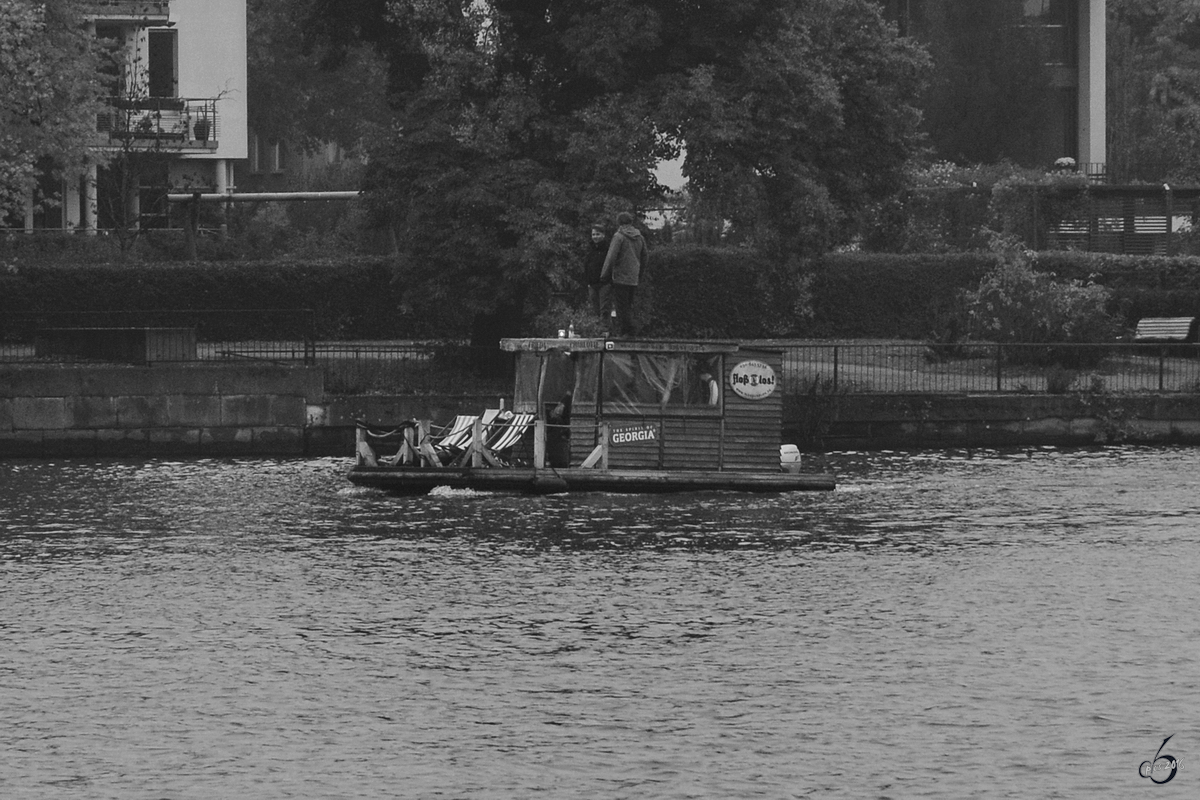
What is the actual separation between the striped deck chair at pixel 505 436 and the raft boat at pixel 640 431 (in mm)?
29

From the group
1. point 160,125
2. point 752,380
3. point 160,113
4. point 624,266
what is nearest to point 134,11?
point 160,113

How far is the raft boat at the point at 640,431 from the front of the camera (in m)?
29.0

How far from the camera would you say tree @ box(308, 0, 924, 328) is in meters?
36.5

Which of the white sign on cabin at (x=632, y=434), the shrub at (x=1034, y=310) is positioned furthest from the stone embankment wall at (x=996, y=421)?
the white sign on cabin at (x=632, y=434)

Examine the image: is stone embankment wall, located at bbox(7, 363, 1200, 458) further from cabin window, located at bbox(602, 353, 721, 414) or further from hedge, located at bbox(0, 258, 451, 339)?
hedge, located at bbox(0, 258, 451, 339)

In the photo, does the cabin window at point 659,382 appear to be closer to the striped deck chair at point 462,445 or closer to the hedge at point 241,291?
the striped deck chair at point 462,445

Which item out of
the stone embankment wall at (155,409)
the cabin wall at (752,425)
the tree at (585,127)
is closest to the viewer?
the cabin wall at (752,425)

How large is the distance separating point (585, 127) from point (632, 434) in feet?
30.4

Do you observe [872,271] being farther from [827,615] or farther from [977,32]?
[827,615]

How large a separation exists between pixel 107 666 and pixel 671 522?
1024 centimetres

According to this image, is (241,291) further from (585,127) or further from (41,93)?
(585,127)

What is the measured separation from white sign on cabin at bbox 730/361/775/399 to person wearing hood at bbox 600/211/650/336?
1994mm

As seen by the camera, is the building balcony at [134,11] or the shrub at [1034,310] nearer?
the shrub at [1034,310]

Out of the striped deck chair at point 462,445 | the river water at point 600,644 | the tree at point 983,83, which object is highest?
the tree at point 983,83
